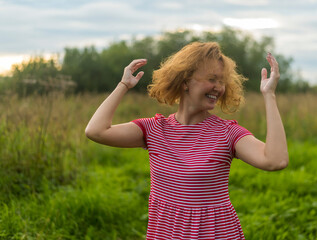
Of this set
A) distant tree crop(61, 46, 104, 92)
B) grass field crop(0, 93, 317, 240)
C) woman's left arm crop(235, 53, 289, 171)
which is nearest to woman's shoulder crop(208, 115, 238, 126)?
woman's left arm crop(235, 53, 289, 171)

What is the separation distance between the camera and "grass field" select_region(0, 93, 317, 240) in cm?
392

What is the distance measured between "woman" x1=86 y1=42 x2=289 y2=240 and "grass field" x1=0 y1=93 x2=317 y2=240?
1.73 meters

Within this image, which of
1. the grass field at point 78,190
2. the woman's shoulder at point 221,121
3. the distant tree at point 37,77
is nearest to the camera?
the woman's shoulder at point 221,121

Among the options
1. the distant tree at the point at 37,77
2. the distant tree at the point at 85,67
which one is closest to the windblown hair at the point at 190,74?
the distant tree at the point at 37,77

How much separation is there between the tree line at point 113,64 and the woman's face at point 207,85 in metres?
0.57

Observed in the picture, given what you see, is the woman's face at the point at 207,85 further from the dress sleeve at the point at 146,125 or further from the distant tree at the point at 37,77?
the distant tree at the point at 37,77

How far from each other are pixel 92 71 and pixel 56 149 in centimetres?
884

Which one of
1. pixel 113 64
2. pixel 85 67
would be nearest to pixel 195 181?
pixel 85 67

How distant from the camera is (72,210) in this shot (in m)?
4.10

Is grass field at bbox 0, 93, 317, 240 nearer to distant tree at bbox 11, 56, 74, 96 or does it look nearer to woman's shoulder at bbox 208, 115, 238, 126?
distant tree at bbox 11, 56, 74, 96

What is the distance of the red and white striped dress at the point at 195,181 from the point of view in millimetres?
2102

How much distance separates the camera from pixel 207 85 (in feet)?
7.32

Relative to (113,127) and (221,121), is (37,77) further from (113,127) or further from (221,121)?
(221,121)

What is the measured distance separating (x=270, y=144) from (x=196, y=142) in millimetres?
418
